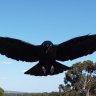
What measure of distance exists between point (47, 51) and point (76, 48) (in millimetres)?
1954

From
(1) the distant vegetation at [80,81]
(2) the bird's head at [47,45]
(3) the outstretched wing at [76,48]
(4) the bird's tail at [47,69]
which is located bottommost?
(4) the bird's tail at [47,69]

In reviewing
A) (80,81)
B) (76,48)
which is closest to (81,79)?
(80,81)

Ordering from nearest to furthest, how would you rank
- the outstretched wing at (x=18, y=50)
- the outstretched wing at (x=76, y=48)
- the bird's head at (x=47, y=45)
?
the bird's head at (x=47, y=45)
the outstretched wing at (x=18, y=50)
the outstretched wing at (x=76, y=48)

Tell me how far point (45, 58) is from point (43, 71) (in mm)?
419

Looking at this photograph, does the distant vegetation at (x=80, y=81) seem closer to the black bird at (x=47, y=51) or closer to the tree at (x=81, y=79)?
the tree at (x=81, y=79)

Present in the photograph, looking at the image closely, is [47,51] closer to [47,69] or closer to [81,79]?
[47,69]

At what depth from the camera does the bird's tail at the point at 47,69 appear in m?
11.6

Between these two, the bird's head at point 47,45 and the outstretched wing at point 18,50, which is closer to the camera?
the bird's head at point 47,45

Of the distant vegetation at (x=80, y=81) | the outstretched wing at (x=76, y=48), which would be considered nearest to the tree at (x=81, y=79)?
the distant vegetation at (x=80, y=81)

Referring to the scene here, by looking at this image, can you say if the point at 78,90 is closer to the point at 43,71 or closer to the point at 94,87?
the point at 94,87

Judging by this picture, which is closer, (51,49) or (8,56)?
(51,49)

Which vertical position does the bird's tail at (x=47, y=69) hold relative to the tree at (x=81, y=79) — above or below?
below

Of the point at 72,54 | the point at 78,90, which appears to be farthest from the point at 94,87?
the point at 72,54

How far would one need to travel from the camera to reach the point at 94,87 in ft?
252
